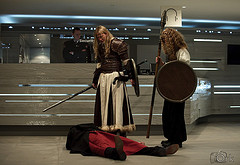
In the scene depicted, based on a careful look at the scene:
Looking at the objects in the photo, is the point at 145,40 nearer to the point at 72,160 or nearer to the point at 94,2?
the point at 94,2

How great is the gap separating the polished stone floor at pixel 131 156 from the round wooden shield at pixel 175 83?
667 millimetres

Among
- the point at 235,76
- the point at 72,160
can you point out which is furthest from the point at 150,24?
the point at 72,160

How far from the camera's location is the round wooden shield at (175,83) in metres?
4.02

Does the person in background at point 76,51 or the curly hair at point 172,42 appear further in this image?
the person in background at point 76,51

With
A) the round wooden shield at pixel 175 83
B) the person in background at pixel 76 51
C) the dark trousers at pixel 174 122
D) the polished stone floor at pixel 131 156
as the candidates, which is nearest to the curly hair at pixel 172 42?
the round wooden shield at pixel 175 83

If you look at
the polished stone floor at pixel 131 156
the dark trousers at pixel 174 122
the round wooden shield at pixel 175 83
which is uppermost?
the round wooden shield at pixel 175 83

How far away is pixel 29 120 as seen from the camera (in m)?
5.66

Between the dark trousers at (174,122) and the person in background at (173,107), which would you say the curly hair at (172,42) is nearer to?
the person in background at (173,107)

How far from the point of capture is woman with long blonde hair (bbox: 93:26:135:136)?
4.37 m

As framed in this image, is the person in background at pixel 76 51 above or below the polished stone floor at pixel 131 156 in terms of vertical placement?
above

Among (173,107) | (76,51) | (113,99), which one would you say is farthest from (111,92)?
(76,51)

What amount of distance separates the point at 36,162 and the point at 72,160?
364 millimetres

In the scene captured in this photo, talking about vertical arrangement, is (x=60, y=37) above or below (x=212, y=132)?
above

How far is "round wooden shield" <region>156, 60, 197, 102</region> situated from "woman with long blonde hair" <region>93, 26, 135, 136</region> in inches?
21.6
